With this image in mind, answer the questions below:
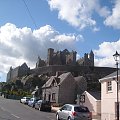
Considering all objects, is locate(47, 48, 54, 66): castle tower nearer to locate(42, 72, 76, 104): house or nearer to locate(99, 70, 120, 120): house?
locate(42, 72, 76, 104): house

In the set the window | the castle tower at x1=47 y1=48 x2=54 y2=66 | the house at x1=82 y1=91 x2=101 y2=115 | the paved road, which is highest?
the castle tower at x1=47 y1=48 x2=54 y2=66

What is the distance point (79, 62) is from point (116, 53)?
139447 mm

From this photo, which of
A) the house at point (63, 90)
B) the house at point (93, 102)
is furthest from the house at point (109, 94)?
the house at point (63, 90)

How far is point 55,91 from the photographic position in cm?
6194

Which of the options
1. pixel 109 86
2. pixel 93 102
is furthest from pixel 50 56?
pixel 109 86

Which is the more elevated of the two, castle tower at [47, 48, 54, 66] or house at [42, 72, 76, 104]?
castle tower at [47, 48, 54, 66]

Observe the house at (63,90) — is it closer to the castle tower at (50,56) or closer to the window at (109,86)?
the window at (109,86)

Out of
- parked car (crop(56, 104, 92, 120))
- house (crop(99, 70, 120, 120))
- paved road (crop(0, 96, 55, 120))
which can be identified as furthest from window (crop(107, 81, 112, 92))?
parked car (crop(56, 104, 92, 120))

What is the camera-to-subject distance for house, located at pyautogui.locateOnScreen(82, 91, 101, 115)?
141ft

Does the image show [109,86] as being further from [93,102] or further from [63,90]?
[63,90]

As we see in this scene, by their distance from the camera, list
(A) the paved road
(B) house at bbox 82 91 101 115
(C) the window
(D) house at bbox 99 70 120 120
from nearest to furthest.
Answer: (A) the paved road < (D) house at bbox 99 70 120 120 < (C) the window < (B) house at bbox 82 91 101 115

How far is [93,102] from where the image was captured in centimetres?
4472

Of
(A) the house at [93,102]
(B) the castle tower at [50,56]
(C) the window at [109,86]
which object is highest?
(B) the castle tower at [50,56]

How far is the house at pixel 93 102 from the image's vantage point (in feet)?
141
